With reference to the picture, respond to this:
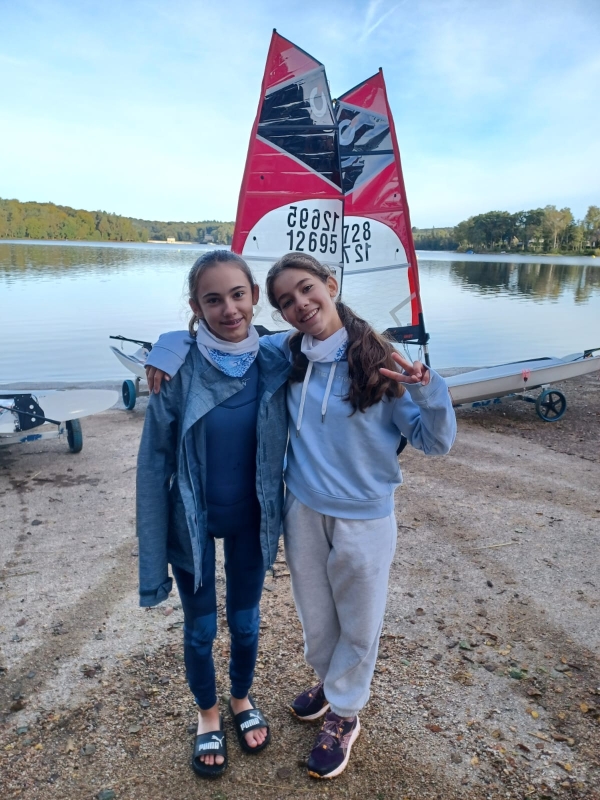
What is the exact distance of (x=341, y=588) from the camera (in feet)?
6.31

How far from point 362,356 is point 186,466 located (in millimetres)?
693

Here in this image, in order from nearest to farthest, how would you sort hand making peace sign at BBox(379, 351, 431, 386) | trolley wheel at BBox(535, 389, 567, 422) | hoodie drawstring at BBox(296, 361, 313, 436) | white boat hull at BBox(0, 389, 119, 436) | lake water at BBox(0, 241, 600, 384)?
hand making peace sign at BBox(379, 351, 431, 386), hoodie drawstring at BBox(296, 361, 313, 436), white boat hull at BBox(0, 389, 119, 436), trolley wheel at BBox(535, 389, 567, 422), lake water at BBox(0, 241, 600, 384)

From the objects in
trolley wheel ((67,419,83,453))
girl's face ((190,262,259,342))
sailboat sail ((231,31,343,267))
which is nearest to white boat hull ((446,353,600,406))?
sailboat sail ((231,31,343,267))

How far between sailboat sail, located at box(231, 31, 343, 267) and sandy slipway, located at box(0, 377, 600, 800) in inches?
127

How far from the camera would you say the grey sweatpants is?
1872 mm

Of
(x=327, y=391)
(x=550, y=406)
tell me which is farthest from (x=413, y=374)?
(x=550, y=406)

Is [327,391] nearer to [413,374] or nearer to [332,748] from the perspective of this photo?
[413,374]

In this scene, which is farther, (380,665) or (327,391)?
(380,665)

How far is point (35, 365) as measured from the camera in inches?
503

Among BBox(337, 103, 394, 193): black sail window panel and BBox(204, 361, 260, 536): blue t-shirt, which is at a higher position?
BBox(337, 103, 394, 193): black sail window panel

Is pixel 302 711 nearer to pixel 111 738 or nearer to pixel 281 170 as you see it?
pixel 111 738

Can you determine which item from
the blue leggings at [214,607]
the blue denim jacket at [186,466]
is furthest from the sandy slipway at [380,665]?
the blue denim jacket at [186,466]

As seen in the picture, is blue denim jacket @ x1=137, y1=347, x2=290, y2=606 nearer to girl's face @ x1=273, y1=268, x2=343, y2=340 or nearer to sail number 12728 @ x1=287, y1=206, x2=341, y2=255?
girl's face @ x1=273, y1=268, x2=343, y2=340

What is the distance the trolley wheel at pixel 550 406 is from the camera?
734cm
